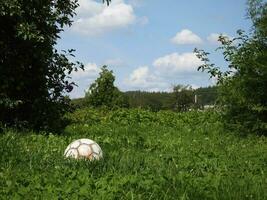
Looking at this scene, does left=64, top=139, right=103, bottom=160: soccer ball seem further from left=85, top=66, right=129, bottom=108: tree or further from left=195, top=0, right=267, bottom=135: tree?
left=85, top=66, right=129, bottom=108: tree

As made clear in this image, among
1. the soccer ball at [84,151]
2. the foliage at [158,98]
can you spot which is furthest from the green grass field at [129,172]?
the foliage at [158,98]

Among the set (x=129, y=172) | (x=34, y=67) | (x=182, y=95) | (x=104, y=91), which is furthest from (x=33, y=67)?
(x=182, y=95)

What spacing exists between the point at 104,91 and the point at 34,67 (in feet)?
62.3

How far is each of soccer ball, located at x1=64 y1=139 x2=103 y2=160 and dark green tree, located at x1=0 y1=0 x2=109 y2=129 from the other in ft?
11.4

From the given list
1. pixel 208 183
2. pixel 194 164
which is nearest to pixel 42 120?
pixel 194 164

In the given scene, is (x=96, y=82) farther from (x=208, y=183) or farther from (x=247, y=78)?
(x=208, y=183)

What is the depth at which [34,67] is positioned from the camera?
12258 mm

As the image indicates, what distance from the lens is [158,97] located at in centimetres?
6444

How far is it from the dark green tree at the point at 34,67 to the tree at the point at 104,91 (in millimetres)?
18244

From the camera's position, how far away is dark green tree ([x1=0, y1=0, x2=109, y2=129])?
38.4 feet

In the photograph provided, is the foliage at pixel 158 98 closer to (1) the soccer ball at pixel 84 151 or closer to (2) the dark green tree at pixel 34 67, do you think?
(2) the dark green tree at pixel 34 67

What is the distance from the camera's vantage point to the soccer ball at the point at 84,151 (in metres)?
8.03

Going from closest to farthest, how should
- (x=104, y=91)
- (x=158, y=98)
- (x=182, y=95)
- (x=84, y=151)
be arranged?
(x=84, y=151), (x=104, y=91), (x=182, y=95), (x=158, y=98)

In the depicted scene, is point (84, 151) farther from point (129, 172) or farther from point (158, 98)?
point (158, 98)
